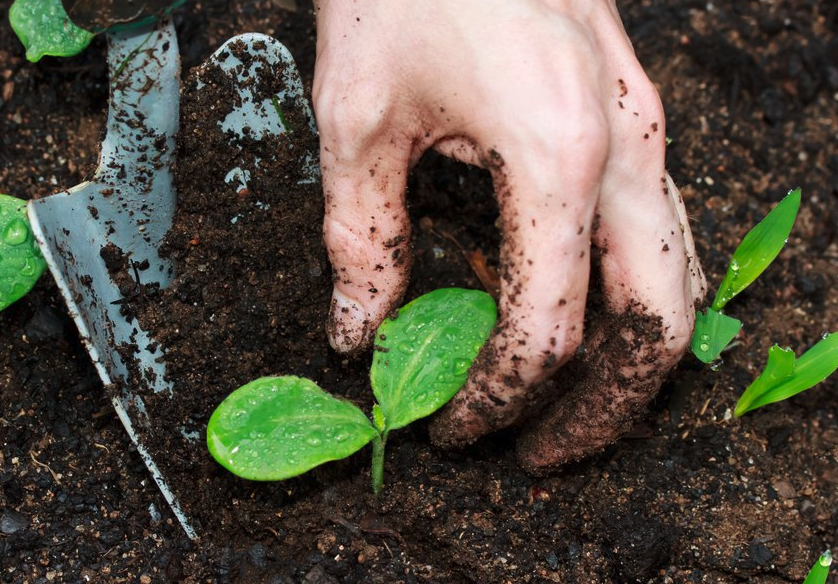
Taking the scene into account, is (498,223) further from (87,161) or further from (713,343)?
(87,161)

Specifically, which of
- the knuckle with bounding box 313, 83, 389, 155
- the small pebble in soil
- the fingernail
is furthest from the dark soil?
the knuckle with bounding box 313, 83, 389, 155

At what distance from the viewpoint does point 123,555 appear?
5.41 ft

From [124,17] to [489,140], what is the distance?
705 millimetres

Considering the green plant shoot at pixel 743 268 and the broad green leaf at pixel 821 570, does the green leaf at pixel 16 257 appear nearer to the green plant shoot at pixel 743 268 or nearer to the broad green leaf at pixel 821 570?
the green plant shoot at pixel 743 268

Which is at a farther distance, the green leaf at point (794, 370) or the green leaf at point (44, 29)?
the green leaf at point (44, 29)

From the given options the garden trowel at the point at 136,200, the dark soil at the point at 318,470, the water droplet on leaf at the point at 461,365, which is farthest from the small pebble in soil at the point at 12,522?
the water droplet on leaf at the point at 461,365

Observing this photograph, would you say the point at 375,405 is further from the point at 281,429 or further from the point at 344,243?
the point at 344,243

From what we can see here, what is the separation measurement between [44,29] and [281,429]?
1021mm

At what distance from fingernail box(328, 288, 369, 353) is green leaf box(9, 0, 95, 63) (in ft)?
2.59

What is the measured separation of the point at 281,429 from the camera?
1.52 meters

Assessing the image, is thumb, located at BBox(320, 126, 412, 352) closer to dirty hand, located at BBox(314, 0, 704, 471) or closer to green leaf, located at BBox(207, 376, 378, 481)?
dirty hand, located at BBox(314, 0, 704, 471)

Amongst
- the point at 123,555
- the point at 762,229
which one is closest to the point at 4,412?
the point at 123,555

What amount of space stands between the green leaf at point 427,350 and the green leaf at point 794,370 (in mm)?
573

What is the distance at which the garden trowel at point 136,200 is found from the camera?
5.28 ft
